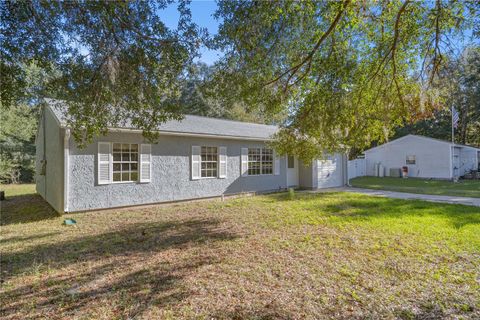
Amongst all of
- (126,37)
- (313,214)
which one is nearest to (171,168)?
(313,214)

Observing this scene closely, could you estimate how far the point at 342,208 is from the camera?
8930mm

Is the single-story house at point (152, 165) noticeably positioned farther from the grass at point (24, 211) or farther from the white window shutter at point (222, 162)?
the grass at point (24, 211)

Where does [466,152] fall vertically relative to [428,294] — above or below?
above

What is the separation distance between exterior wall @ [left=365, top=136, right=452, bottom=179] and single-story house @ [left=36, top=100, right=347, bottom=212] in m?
13.2

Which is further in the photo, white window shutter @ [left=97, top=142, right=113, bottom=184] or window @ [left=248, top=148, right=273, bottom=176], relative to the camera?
window @ [left=248, top=148, right=273, bottom=176]

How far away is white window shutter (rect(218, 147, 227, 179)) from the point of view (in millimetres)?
11266

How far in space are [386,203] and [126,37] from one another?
9618mm

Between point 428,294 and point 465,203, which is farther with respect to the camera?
point 465,203

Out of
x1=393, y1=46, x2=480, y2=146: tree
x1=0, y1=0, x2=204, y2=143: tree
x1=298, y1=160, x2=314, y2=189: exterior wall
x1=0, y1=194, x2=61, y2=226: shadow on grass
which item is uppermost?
x1=393, y1=46, x2=480, y2=146: tree

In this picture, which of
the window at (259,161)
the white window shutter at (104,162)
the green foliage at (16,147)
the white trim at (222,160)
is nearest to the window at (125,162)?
the white window shutter at (104,162)

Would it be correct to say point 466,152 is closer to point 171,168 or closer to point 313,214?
point 313,214

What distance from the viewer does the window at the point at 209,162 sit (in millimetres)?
10922

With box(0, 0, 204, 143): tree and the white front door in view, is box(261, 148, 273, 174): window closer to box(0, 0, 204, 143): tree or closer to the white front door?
the white front door

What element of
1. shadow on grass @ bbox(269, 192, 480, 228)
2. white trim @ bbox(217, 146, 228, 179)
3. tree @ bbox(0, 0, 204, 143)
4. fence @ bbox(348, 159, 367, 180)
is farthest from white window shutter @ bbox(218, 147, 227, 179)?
fence @ bbox(348, 159, 367, 180)
